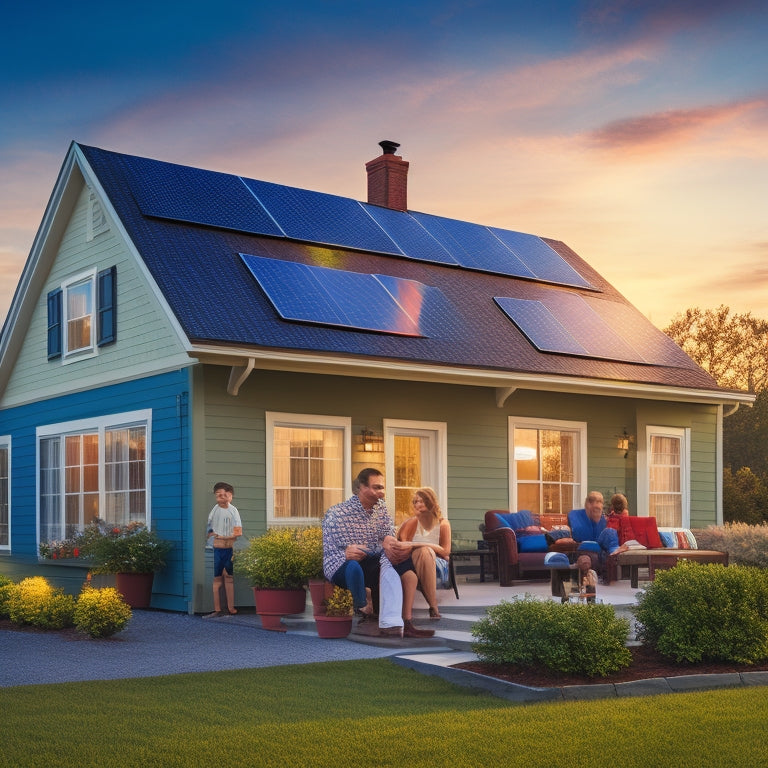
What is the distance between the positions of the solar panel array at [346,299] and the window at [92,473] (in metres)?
2.29

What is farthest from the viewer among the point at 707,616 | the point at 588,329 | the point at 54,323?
the point at 588,329

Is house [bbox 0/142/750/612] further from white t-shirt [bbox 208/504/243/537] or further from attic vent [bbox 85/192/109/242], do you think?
white t-shirt [bbox 208/504/243/537]

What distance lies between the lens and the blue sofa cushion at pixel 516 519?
14.0 metres

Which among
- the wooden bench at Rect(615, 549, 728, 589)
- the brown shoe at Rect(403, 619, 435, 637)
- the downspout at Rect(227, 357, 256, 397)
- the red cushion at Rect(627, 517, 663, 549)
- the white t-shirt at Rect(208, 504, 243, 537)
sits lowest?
the brown shoe at Rect(403, 619, 435, 637)

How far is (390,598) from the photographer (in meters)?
9.65

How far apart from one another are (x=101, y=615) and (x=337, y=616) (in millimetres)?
2163

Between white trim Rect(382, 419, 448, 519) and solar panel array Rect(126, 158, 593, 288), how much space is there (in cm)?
308

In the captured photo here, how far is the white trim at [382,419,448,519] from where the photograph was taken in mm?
14125

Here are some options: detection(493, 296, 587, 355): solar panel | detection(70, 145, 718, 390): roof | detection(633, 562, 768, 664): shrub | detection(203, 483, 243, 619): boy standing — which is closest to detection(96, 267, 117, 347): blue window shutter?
detection(70, 145, 718, 390): roof

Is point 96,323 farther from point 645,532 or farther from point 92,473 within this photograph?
point 645,532

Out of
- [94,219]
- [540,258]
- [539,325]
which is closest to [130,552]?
[94,219]

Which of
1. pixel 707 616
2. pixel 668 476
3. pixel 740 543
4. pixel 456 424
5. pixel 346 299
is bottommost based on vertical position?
pixel 740 543

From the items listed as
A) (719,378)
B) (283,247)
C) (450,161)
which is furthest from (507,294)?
(719,378)

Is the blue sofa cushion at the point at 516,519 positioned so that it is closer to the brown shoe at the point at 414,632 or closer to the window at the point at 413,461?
the window at the point at 413,461
